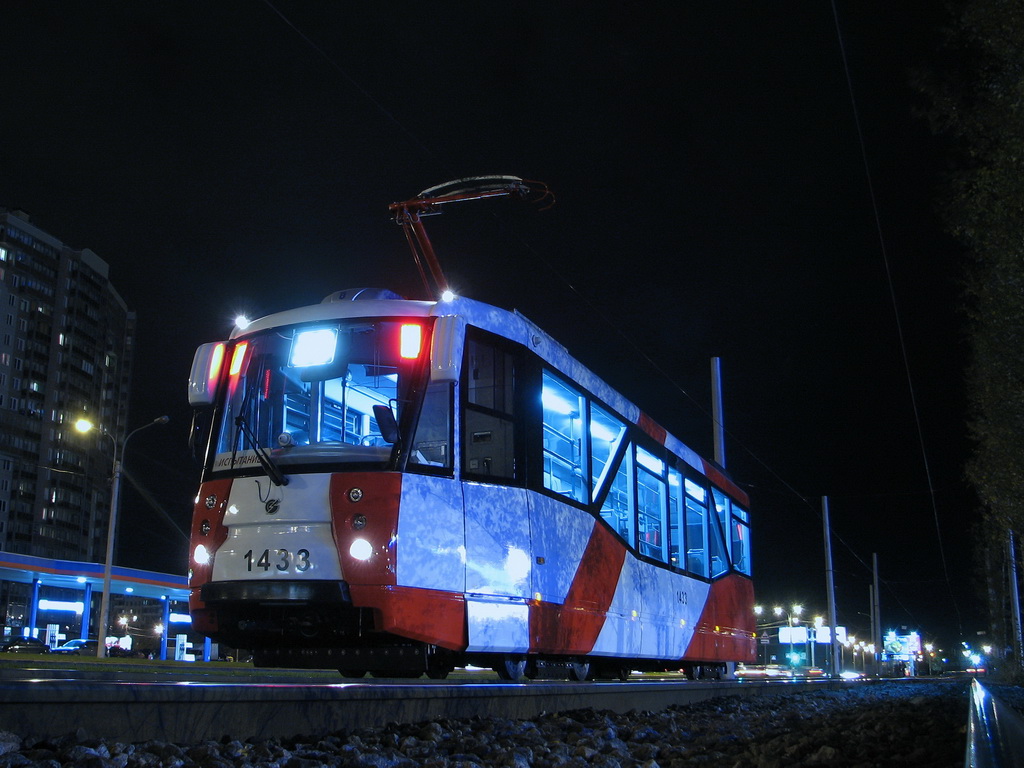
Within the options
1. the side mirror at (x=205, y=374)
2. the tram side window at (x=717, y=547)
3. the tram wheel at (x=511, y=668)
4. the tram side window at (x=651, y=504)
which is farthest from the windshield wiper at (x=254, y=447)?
the tram side window at (x=717, y=547)

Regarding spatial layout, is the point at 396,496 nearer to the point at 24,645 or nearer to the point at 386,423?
the point at 386,423

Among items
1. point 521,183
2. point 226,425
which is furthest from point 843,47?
point 226,425

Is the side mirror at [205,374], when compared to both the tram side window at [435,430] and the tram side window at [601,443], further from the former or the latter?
the tram side window at [601,443]

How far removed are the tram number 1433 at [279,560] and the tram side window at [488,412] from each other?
4.87ft

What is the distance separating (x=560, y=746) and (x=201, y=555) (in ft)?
13.1

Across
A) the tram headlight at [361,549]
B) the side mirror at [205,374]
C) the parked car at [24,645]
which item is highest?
the side mirror at [205,374]

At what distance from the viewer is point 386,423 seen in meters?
7.86

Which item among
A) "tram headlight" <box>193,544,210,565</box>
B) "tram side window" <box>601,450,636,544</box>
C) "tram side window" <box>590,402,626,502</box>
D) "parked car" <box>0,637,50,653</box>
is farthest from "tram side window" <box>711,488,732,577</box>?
"parked car" <box>0,637,50,653</box>

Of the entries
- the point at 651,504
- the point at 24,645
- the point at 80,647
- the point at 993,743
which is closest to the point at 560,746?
the point at 993,743

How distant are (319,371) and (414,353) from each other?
817 mm

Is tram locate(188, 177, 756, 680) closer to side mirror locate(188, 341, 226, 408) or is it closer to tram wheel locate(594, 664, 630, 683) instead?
side mirror locate(188, 341, 226, 408)

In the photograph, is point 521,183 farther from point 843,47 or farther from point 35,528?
point 35,528

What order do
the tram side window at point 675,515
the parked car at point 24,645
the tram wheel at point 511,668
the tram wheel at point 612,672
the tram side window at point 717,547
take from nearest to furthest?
the tram wheel at point 511,668
the tram wheel at point 612,672
the tram side window at point 675,515
the tram side window at point 717,547
the parked car at point 24,645

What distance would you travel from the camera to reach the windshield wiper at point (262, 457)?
25.6 ft
